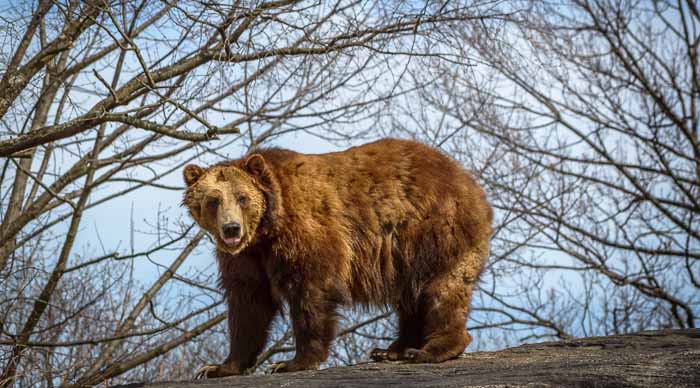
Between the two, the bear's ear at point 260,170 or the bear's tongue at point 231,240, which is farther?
the bear's ear at point 260,170

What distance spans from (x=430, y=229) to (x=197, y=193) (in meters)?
1.86

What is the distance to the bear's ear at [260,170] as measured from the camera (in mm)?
6223

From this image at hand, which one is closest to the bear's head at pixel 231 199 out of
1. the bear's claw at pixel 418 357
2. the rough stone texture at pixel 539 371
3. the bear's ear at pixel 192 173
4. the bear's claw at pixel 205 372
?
the bear's ear at pixel 192 173

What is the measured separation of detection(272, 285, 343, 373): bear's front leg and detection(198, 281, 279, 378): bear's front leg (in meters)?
0.45

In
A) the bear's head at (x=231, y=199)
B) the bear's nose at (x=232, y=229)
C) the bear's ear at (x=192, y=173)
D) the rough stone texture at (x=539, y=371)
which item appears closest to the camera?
the rough stone texture at (x=539, y=371)

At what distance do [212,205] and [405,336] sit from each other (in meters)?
1.92

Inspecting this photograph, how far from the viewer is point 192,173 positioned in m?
6.37

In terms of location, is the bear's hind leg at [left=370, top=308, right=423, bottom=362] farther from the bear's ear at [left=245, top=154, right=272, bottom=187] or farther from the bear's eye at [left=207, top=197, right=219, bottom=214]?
the bear's eye at [left=207, top=197, right=219, bottom=214]

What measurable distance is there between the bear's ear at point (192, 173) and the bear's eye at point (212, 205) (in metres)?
0.36

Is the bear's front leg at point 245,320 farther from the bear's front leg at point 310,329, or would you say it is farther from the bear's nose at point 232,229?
the bear's nose at point 232,229

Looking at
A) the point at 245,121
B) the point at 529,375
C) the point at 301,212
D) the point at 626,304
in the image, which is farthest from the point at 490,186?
the point at 529,375

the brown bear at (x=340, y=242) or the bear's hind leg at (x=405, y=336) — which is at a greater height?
the brown bear at (x=340, y=242)

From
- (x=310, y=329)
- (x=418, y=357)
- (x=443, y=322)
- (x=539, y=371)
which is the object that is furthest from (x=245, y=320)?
(x=539, y=371)

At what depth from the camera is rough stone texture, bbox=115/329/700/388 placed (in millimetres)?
4707
